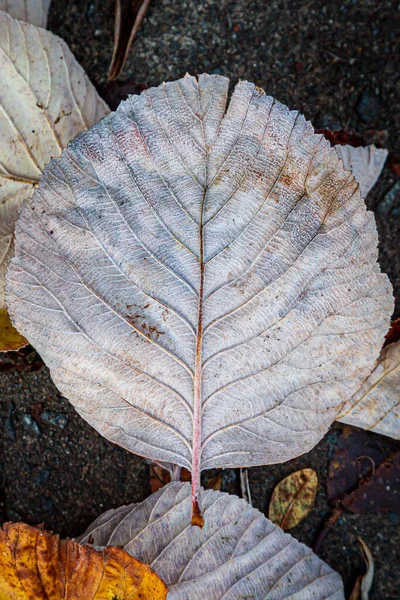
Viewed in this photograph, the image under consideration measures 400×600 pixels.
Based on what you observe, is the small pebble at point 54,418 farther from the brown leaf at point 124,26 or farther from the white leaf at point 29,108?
the brown leaf at point 124,26

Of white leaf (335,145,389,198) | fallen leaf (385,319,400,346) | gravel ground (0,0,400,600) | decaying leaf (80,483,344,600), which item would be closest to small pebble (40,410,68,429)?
gravel ground (0,0,400,600)

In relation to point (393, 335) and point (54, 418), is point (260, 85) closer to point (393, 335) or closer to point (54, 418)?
point (393, 335)

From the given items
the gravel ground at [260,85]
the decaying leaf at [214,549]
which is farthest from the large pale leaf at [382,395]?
the decaying leaf at [214,549]

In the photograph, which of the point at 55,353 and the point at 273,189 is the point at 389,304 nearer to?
the point at 273,189

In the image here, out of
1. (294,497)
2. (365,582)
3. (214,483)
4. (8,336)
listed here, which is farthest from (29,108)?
(365,582)

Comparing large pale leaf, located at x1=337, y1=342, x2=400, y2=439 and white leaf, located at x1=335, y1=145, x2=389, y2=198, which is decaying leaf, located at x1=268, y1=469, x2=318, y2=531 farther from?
white leaf, located at x1=335, y1=145, x2=389, y2=198

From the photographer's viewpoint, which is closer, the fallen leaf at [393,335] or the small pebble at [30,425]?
the fallen leaf at [393,335]
